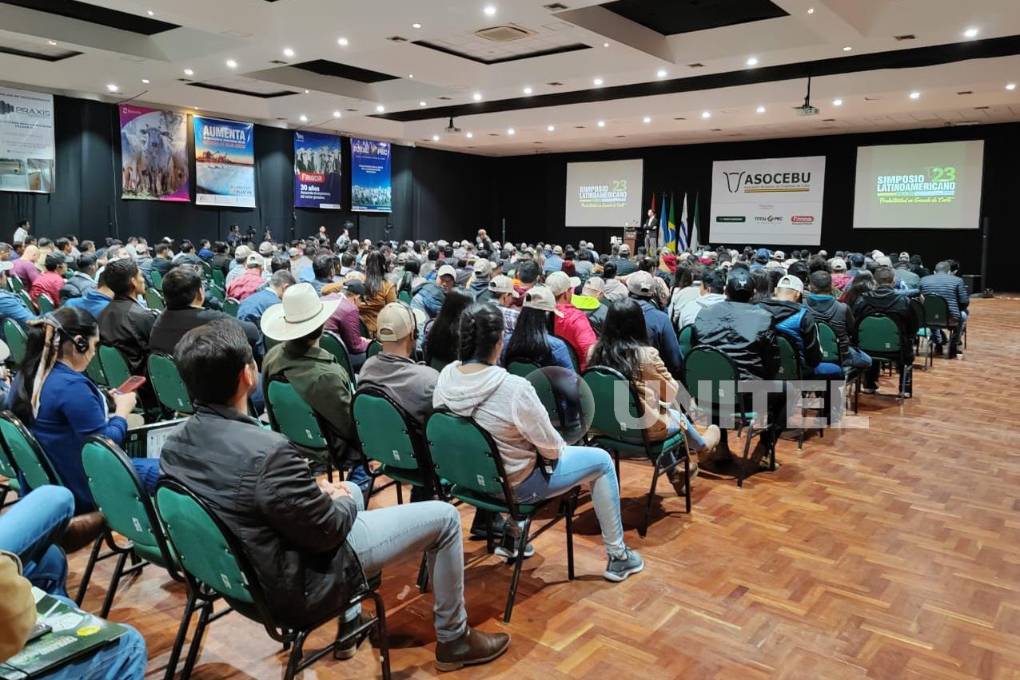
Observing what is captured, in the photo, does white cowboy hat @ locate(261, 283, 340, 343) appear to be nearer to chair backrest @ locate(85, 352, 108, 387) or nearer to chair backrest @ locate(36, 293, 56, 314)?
chair backrest @ locate(85, 352, 108, 387)

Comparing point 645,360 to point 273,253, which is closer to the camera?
point 645,360

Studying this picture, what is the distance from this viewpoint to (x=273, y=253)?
10570 millimetres

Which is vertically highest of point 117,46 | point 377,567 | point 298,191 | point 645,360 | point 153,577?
point 117,46

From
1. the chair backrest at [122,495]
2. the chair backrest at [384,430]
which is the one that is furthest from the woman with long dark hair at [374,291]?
the chair backrest at [122,495]

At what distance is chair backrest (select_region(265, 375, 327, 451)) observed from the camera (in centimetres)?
347

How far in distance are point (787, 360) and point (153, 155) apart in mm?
15404

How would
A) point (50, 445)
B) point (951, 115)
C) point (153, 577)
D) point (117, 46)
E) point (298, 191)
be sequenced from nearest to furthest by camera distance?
point (50, 445)
point (153, 577)
point (117, 46)
point (951, 115)
point (298, 191)

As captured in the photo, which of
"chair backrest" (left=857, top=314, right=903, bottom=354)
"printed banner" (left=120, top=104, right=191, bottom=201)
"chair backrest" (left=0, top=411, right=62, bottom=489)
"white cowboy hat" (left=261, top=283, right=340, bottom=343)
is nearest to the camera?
"chair backrest" (left=0, top=411, right=62, bottom=489)

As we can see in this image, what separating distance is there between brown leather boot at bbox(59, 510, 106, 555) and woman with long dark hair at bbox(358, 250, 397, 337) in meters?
3.46

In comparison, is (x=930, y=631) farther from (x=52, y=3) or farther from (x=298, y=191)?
(x=298, y=191)

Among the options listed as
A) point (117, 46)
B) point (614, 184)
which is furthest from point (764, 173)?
point (117, 46)

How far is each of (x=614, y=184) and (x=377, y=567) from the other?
21992 millimetres

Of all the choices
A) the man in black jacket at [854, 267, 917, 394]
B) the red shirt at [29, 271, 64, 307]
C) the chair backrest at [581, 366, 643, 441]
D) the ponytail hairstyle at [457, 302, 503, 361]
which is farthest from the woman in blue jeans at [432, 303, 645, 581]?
the red shirt at [29, 271, 64, 307]

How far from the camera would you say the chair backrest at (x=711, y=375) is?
436cm
